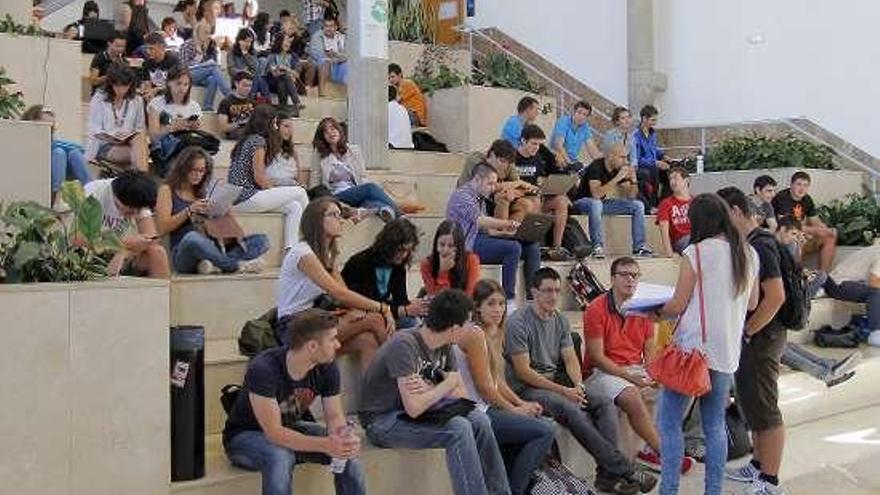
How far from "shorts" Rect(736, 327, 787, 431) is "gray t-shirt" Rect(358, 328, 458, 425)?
1521 mm

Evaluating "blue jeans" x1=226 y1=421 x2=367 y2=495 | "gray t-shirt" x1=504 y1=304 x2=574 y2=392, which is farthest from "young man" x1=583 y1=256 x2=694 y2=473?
"blue jeans" x1=226 y1=421 x2=367 y2=495

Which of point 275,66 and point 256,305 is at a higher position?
point 275,66

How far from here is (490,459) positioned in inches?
211

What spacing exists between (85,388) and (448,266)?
2.67 m

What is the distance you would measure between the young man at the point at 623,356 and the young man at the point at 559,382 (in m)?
0.12

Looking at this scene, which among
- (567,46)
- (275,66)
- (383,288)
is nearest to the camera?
(383,288)

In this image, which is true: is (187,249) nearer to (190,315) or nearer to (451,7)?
(190,315)

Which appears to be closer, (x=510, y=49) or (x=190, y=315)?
(x=190, y=315)

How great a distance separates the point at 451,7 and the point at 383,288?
10676 millimetres

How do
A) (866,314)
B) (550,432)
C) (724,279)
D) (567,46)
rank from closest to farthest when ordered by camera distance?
(724,279) → (550,432) → (866,314) → (567,46)

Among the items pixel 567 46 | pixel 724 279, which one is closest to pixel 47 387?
pixel 724 279

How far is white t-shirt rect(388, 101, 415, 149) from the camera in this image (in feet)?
35.8

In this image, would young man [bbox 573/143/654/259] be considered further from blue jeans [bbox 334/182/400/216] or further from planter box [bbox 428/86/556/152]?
planter box [bbox 428/86/556/152]

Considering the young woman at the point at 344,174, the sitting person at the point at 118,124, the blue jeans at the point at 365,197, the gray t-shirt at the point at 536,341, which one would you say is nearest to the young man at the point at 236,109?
the sitting person at the point at 118,124
